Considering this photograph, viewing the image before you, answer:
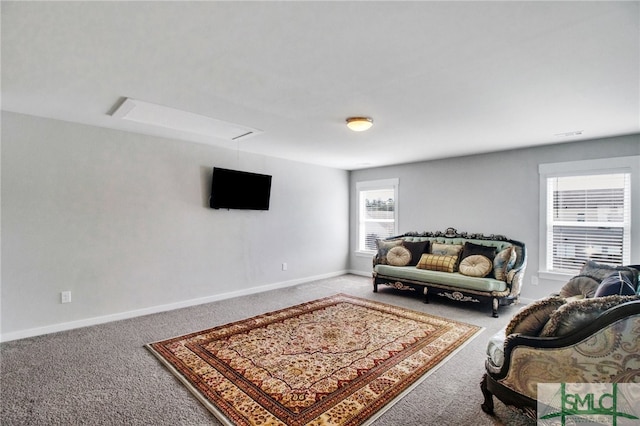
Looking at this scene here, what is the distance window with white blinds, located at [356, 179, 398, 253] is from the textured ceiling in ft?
9.19

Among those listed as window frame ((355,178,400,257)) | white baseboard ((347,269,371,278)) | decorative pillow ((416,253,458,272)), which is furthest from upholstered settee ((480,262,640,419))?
white baseboard ((347,269,371,278))

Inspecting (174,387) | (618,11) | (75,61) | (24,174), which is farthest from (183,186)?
(618,11)

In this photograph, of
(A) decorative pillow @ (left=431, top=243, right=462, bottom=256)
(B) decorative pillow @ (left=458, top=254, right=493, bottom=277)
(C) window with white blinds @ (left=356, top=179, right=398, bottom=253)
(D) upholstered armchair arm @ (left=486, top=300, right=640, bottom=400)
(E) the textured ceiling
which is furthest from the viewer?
(C) window with white blinds @ (left=356, top=179, right=398, bottom=253)

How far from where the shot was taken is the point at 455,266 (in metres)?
4.79

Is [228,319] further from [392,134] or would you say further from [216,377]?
[392,134]

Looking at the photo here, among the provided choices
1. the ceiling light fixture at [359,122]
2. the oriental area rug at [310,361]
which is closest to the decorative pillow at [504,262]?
the oriental area rug at [310,361]

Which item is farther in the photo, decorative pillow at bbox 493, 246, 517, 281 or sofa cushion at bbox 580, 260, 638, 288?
decorative pillow at bbox 493, 246, 517, 281

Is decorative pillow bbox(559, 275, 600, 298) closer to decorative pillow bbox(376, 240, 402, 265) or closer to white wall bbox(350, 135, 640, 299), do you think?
white wall bbox(350, 135, 640, 299)

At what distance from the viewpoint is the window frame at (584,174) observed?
383 cm

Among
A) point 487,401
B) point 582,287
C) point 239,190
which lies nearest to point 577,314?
point 487,401

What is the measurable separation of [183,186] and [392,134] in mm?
2960

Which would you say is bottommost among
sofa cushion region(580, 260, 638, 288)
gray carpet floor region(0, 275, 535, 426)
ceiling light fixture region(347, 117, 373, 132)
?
gray carpet floor region(0, 275, 535, 426)

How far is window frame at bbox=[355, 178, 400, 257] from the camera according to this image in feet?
20.6

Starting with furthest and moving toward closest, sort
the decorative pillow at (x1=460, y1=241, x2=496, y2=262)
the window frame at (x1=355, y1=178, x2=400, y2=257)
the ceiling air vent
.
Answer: the window frame at (x1=355, y1=178, x2=400, y2=257)
the decorative pillow at (x1=460, y1=241, x2=496, y2=262)
the ceiling air vent
